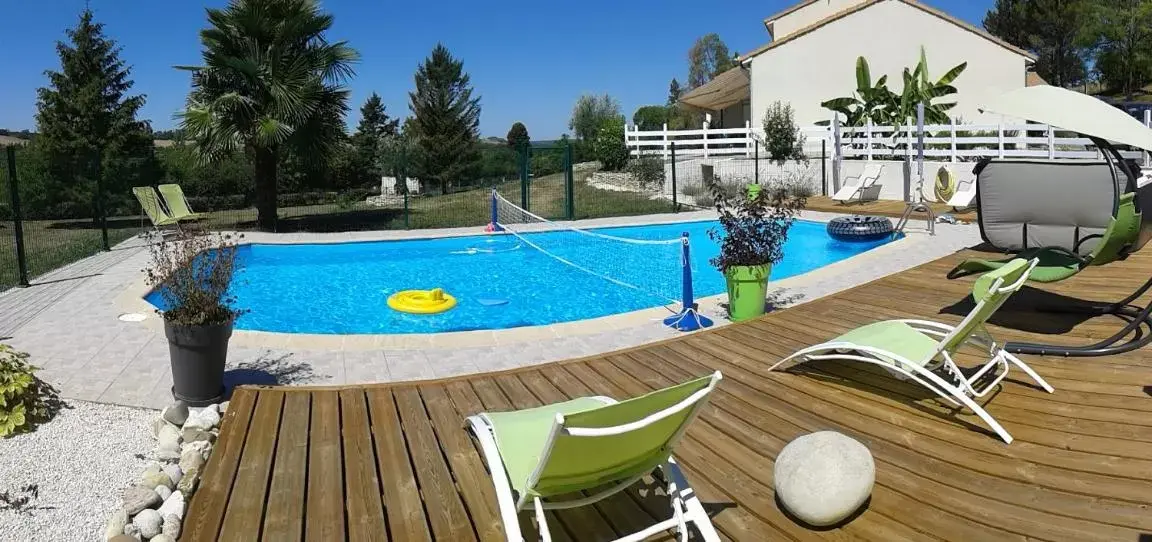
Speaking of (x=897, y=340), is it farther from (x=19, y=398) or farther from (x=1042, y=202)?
(x=19, y=398)

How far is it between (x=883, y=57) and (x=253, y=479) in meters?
28.4

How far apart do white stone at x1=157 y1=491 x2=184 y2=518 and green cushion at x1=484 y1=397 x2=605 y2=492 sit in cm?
153

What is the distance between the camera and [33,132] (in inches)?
859

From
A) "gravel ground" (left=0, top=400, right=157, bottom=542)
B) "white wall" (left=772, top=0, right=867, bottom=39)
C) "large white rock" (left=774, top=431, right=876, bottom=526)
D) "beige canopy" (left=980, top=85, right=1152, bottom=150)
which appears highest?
"white wall" (left=772, top=0, right=867, bottom=39)

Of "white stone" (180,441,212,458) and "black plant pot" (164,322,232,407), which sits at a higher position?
"black plant pot" (164,322,232,407)

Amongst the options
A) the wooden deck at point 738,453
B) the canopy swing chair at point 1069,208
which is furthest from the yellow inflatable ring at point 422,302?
the canopy swing chair at point 1069,208

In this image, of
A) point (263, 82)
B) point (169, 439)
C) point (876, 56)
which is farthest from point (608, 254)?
point (876, 56)

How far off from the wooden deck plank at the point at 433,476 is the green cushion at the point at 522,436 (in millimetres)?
422

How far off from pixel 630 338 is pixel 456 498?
387 cm

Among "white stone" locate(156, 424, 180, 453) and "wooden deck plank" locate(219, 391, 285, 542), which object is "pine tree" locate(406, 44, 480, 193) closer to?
"white stone" locate(156, 424, 180, 453)

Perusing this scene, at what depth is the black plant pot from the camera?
4984mm

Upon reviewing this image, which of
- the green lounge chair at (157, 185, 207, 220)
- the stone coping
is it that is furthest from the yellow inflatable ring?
the green lounge chair at (157, 185, 207, 220)

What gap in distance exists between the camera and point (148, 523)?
326 centimetres

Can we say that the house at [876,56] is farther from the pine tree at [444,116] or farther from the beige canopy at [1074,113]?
the beige canopy at [1074,113]
